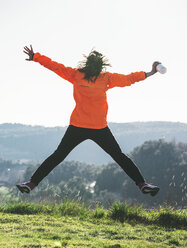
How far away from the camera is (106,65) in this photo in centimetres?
465

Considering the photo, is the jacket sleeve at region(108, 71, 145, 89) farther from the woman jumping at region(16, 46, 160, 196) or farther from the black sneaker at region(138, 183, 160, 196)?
the black sneaker at region(138, 183, 160, 196)

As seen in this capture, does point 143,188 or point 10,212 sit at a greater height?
point 143,188

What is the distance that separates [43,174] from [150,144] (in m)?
74.6

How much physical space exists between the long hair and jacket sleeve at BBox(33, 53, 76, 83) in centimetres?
15

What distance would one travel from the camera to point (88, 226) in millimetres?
4906

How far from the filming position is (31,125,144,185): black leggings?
174 inches

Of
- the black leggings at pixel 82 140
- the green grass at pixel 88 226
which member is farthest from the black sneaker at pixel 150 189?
the green grass at pixel 88 226

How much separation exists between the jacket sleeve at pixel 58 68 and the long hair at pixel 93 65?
154 millimetres

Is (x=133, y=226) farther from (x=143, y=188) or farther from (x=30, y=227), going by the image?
(x=30, y=227)

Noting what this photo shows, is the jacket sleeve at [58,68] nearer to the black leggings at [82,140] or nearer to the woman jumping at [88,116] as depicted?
the woman jumping at [88,116]

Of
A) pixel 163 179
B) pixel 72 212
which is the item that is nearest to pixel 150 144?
pixel 163 179

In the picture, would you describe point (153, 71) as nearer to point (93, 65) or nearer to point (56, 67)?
point (93, 65)

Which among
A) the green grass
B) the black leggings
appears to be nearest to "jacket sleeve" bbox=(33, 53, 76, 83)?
the black leggings

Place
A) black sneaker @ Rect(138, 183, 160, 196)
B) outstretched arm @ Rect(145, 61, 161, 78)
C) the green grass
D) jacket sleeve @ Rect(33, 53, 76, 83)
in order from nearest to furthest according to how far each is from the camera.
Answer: the green grass → black sneaker @ Rect(138, 183, 160, 196) → jacket sleeve @ Rect(33, 53, 76, 83) → outstretched arm @ Rect(145, 61, 161, 78)
